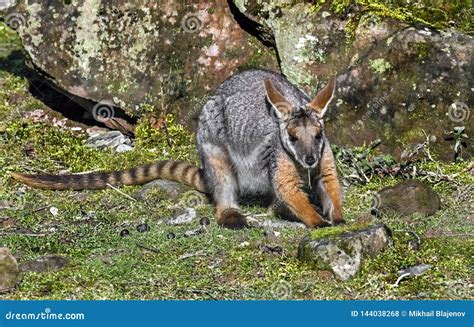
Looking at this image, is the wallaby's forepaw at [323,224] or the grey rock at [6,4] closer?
the wallaby's forepaw at [323,224]

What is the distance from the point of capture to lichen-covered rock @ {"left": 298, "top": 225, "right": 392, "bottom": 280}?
28.4 ft

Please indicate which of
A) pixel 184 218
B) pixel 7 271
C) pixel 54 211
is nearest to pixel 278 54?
pixel 184 218

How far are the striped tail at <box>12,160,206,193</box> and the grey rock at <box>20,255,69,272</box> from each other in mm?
2551

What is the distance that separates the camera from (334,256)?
28.5 ft

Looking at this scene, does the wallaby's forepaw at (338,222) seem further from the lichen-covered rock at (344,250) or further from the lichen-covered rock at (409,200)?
the lichen-covered rock at (344,250)

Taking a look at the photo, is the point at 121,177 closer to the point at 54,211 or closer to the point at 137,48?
the point at 54,211

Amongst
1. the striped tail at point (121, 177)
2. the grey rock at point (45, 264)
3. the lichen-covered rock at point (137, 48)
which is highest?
the lichen-covered rock at point (137, 48)

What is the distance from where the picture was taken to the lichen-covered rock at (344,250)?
8648 mm

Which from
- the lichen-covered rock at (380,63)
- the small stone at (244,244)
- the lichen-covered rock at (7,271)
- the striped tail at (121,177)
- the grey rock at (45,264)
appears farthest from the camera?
the striped tail at (121,177)

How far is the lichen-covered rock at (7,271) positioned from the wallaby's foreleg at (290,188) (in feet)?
9.81

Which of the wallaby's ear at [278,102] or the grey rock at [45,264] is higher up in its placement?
the wallaby's ear at [278,102]

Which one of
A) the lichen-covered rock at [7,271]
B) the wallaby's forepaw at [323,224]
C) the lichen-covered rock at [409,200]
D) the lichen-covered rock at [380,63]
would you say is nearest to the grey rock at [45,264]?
the lichen-covered rock at [7,271]

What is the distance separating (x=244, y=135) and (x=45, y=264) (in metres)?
2.97

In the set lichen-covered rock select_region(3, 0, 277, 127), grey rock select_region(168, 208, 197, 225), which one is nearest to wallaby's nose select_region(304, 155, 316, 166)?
grey rock select_region(168, 208, 197, 225)
